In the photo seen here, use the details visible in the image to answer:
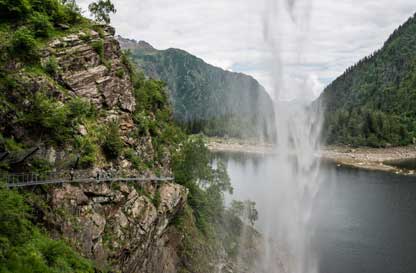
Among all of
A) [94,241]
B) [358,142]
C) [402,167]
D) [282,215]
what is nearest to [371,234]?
[282,215]

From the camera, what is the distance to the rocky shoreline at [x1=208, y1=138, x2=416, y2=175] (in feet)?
401

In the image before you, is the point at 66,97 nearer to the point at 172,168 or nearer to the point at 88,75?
the point at 88,75

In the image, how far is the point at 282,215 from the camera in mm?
60281

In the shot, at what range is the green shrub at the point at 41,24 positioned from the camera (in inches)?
998

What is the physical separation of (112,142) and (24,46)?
324 inches

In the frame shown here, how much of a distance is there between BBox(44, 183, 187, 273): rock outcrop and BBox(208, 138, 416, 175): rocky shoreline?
9717 centimetres

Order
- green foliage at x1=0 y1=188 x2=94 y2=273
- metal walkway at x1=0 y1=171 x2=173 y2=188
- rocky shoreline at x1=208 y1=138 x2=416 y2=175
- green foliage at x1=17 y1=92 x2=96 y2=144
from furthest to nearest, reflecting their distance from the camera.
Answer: rocky shoreline at x1=208 y1=138 x2=416 y2=175
green foliage at x1=17 y1=92 x2=96 y2=144
metal walkway at x1=0 y1=171 x2=173 y2=188
green foliage at x1=0 y1=188 x2=94 y2=273

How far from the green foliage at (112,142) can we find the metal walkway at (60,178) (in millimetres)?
1492

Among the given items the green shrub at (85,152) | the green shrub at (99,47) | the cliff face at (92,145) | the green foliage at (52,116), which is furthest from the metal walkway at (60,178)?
the green shrub at (99,47)

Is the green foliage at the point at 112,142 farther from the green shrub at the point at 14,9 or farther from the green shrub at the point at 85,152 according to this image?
the green shrub at the point at 14,9

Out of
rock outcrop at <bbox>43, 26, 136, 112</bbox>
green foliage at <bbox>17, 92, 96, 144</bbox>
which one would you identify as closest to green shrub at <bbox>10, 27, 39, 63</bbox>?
rock outcrop at <bbox>43, 26, 136, 112</bbox>

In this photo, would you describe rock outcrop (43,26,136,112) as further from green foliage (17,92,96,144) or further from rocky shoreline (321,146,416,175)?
Answer: rocky shoreline (321,146,416,175)

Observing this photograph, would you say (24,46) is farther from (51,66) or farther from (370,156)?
(370,156)

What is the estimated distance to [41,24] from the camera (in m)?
25.7
